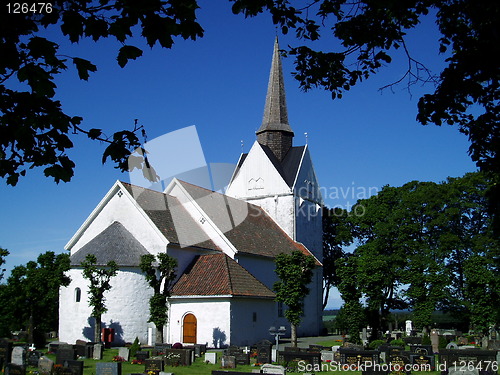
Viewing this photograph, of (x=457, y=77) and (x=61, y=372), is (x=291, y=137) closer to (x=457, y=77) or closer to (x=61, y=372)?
(x=61, y=372)

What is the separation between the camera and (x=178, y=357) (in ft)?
68.0

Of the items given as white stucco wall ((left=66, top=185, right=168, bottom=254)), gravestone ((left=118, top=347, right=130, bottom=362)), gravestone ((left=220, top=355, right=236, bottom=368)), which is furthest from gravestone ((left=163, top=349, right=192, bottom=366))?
white stucco wall ((left=66, top=185, right=168, bottom=254))

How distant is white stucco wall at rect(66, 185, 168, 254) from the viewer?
1235 inches

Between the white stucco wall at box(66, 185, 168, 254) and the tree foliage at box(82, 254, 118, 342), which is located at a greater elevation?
the white stucco wall at box(66, 185, 168, 254)

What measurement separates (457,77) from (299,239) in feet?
116

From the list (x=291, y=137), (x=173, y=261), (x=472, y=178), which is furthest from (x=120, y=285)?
(x=472, y=178)

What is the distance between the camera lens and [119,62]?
16.6 feet

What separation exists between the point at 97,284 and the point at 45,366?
1151cm

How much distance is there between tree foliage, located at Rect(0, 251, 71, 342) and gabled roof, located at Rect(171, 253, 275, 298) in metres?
6.18

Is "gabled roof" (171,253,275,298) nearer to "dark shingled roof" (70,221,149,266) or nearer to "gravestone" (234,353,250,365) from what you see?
"dark shingled roof" (70,221,149,266)

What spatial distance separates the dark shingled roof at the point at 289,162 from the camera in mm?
43188

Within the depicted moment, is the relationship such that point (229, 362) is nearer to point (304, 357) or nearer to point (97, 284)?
point (304, 357)

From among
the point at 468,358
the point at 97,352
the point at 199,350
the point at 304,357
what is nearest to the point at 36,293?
the point at 97,352

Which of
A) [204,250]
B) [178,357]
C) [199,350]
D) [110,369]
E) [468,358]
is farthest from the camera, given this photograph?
[204,250]
